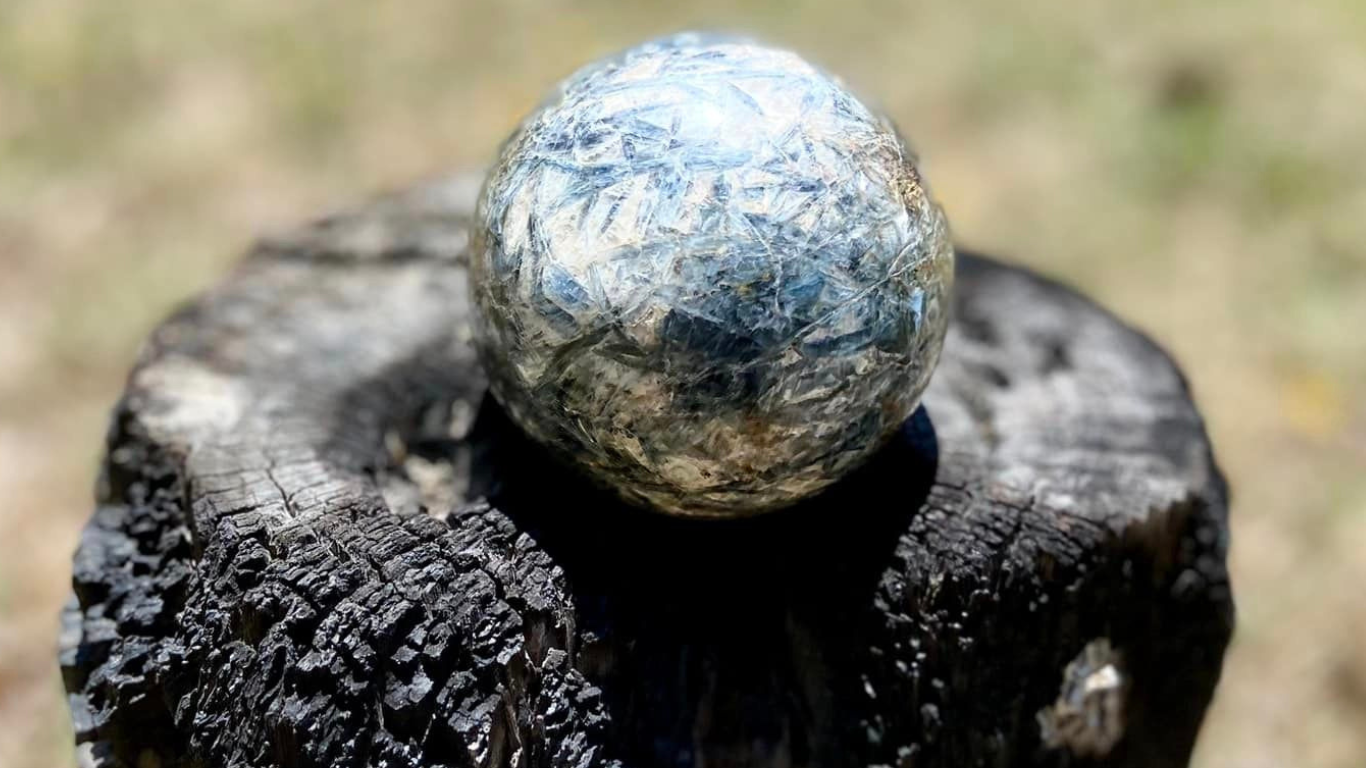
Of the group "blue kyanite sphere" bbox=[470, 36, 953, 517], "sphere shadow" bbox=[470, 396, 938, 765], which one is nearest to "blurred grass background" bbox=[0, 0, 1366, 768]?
"sphere shadow" bbox=[470, 396, 938, 765]

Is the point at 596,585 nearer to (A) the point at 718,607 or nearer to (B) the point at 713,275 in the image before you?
(A) the point at 718,607

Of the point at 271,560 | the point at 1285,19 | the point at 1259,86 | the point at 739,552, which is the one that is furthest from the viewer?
the point at 1285,19

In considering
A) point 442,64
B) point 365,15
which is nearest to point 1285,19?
point 442,64

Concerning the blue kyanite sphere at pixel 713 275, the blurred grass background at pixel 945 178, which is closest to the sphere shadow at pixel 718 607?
the blue kyanite sphere at pixel 713 275

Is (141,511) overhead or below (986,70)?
overhead

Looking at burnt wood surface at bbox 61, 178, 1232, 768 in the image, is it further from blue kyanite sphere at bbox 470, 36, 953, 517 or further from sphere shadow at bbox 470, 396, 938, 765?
blue kyanite sphere at bbox 470, 36, 953, 517

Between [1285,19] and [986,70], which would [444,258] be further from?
[1285,19]

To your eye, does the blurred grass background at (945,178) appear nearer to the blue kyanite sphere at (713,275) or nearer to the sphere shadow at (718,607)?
the sphere shadow at (718,607)
